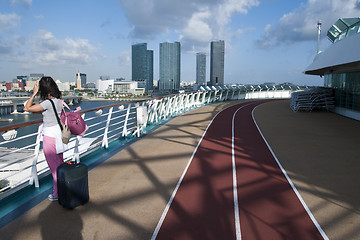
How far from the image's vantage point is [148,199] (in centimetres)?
361

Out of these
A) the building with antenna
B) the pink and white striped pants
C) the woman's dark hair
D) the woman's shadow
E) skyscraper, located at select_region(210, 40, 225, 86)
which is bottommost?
the woman's shadow

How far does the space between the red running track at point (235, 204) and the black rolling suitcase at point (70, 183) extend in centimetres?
111

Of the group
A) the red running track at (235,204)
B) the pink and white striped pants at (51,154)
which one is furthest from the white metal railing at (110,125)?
the red running track at (235,204)

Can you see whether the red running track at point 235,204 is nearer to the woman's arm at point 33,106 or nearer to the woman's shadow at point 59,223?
the woman's shadow at point 59,223

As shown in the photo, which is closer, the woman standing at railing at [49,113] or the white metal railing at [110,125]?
the woman standing at railing at [49,113]

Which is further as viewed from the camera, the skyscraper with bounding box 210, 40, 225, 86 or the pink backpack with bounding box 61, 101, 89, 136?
the skyscraper with bounding box 210, 40, 225, 86

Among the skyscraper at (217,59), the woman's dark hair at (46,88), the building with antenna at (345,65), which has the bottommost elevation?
the woman's dark hair at (46,88)

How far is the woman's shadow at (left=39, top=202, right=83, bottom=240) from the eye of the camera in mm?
2715

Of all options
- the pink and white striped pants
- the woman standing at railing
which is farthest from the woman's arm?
the pink and white striped pants

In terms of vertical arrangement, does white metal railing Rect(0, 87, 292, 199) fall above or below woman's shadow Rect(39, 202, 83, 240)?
above

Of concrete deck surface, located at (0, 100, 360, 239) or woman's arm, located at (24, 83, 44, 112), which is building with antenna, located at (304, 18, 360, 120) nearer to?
concrete deck surface, located at (0, 100, 360, 239)

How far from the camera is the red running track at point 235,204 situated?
2828 millimetres

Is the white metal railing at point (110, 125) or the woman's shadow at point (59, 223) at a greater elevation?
the white metal railing at point (110, 125)

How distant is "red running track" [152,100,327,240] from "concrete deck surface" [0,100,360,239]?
0.57ft
